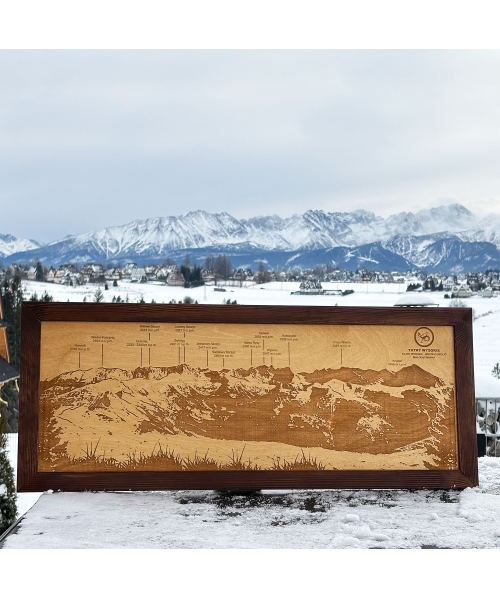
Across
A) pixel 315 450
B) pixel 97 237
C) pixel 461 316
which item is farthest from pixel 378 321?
pixel 97 237

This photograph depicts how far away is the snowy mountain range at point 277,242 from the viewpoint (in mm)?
8406

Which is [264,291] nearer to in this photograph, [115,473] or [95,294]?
[95,294]

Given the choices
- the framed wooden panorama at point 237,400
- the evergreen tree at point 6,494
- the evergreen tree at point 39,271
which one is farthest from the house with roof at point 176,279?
the framed wooden panorama at point 237,400

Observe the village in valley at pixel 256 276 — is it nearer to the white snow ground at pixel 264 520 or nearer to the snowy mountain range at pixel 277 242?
the snowy mountain range at pixel 277 242

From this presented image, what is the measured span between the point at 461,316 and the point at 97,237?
7.74 meters

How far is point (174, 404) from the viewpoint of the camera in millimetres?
1776

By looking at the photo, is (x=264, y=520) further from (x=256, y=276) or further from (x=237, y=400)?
(x=256, y=276)

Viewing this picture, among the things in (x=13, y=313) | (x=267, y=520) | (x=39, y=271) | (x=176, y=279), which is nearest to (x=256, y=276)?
(x=176, y=279)

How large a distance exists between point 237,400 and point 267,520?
15.1 inches

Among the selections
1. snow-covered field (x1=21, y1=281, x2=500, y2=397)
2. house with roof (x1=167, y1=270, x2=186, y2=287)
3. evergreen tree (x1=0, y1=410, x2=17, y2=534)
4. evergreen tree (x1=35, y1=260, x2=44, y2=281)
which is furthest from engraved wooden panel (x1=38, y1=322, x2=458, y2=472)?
evergreen tree (x1=35, y1=260, x2=44, y2=281)

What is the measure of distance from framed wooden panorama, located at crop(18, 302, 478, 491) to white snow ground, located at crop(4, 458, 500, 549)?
0.19 ft

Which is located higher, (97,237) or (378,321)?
(97,237)

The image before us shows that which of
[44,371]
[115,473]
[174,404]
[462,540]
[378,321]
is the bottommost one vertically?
[462,540]

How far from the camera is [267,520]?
1.60 meters
